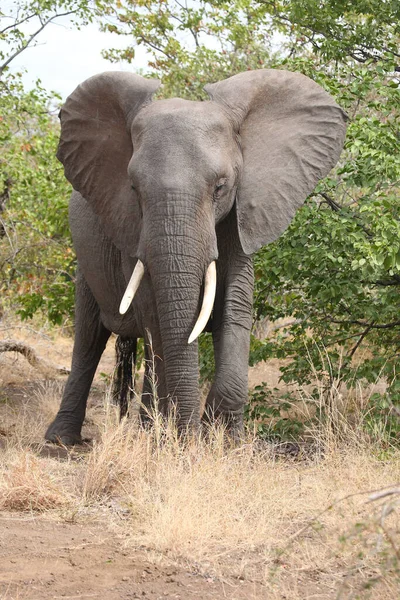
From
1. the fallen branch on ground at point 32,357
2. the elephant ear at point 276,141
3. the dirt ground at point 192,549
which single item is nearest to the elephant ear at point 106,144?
the elephant ear at point 276,141

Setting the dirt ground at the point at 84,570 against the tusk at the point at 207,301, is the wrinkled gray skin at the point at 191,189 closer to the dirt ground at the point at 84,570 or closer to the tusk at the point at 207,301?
the tusk at the point at 207,301

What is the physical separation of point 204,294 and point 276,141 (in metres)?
1.50

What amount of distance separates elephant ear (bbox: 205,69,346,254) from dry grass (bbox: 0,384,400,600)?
5.19 ft

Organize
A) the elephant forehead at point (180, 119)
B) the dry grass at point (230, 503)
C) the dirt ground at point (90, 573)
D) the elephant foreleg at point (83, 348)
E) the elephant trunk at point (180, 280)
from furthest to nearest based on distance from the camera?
the elephant foreleg at point (83, 348), the elephant forehead at point (180, 119), the elephant trunk at point (180, 280), the dry grass at point (230, 503), the dirt ground at point (90, 573)

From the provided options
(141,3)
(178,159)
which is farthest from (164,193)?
(141,3)

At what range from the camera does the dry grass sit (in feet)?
15.1

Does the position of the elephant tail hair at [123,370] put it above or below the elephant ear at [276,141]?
below

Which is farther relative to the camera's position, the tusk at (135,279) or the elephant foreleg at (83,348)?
the elephant foreleg at (83,348)

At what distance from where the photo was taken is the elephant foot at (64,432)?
8.53 m

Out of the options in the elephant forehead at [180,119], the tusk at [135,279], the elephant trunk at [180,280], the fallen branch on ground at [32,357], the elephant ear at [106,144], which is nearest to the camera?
the elephant trunk at [180,280]

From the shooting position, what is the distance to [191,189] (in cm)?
633

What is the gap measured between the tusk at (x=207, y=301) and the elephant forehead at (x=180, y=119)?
882 millimetres

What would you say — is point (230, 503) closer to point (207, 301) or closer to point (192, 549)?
point (192, 549)

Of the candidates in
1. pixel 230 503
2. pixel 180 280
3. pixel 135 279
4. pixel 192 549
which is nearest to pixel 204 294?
pixel 180 280
